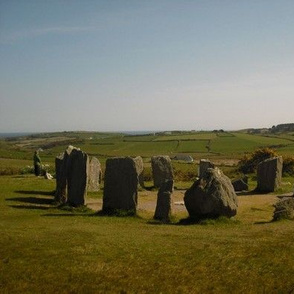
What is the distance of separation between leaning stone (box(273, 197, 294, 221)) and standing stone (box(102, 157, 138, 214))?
786 cm

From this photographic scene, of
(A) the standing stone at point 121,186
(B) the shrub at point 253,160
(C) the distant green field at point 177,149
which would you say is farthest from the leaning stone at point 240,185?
(C) the distant green field at point 177,149

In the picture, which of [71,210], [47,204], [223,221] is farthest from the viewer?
[47,204]

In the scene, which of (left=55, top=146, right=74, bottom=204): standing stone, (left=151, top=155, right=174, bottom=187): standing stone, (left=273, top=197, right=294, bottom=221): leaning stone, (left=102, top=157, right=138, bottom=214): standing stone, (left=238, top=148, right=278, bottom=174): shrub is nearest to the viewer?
(left=273, top=197, right=294, bottom=221): leaning stone

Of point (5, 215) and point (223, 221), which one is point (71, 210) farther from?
point (223, 221)

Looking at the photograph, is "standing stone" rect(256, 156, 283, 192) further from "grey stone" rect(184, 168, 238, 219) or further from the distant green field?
Answer: the distant green field

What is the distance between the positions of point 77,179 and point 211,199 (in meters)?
9.11

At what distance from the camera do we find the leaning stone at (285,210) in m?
23.2

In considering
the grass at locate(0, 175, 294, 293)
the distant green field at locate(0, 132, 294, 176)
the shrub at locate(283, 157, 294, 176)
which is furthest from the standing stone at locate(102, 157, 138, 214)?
the distant green field at locate(0, 132, 294, 176)

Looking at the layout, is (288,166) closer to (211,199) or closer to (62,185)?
(211,199)

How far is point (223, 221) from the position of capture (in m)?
22.7

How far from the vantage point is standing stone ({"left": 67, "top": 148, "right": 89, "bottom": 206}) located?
1069 inches

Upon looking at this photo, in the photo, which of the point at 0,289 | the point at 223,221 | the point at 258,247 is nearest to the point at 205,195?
the point at 223,221

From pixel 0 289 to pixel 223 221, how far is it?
42.6 feet

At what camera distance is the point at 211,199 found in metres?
22.9
